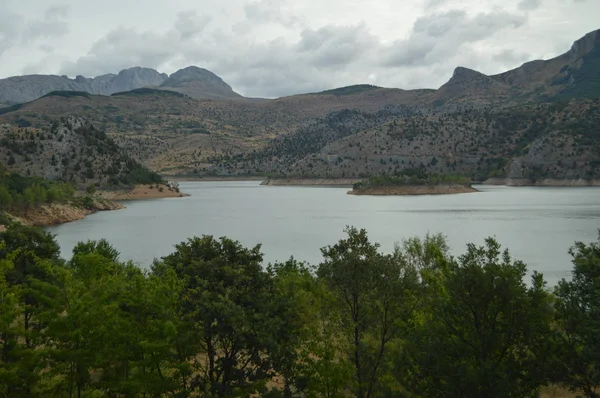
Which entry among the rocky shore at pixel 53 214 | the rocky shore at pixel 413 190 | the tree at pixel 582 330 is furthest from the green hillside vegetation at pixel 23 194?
the rocky shore at pixel 413 190

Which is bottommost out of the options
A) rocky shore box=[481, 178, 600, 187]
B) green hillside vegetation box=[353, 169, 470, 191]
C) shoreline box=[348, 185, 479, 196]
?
shoreline box=[348, 185, 479, 196]

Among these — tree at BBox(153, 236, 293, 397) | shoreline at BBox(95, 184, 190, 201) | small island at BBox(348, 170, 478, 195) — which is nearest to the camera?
tree at BBox(153, 236, 293, 397)

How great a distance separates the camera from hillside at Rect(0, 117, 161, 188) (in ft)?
368

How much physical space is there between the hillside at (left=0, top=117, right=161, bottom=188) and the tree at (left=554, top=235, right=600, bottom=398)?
11239 cm

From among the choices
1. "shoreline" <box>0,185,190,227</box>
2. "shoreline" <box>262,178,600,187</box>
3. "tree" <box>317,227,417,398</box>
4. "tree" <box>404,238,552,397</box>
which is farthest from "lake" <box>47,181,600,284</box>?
"shoreline" <box>262,178,600,187</box>

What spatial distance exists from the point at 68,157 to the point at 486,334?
404ft

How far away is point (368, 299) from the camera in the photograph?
1458cm

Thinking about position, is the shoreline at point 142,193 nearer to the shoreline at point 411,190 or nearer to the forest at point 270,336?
the shoreline at point 411,190

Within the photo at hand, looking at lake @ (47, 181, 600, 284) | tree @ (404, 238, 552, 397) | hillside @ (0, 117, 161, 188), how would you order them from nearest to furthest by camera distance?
tree @ (404, 238, 552, 397)
lake @ (47, 181, 600, 284)
hillside @ (0, 117, 161, 188)

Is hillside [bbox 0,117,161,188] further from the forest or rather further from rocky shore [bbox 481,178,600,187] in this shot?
rocky shore [bbox 481,178,600,187]

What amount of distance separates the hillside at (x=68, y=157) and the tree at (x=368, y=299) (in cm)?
10841

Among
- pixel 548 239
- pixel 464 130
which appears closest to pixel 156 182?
pixel 548 239

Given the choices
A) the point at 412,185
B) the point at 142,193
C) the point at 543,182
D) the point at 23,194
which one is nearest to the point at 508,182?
the point at 543,182

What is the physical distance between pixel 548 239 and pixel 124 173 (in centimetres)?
9950
